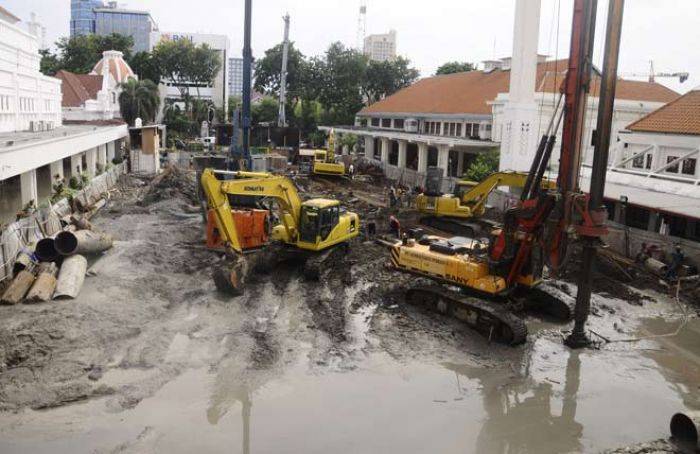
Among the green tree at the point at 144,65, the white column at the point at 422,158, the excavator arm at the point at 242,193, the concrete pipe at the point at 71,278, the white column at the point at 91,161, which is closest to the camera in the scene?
the concrete pipe at the point at 71,278

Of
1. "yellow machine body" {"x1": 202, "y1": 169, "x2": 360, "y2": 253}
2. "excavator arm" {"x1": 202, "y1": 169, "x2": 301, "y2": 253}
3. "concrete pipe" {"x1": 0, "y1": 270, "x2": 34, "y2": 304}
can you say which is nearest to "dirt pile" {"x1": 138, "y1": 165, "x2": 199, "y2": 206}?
"yellow machine body" {"x1": 202, "y1": 169, "x2": 360, "y2": 253}

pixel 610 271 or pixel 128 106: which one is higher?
pixel 128 106

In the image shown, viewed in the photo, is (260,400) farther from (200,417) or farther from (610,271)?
(610,271)

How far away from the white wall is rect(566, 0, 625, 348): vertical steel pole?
25.3m

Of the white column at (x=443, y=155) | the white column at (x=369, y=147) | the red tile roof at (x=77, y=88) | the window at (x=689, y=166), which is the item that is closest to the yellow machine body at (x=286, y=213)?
the window at (x=689, y=166)

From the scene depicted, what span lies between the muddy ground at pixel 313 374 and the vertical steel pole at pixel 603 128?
5.83ft

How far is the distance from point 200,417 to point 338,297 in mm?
6357

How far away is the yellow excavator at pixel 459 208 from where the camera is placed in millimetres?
21859

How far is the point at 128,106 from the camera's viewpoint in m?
51.9

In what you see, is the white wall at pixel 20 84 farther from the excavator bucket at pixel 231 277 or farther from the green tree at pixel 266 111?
the green tree at pixel 266 111

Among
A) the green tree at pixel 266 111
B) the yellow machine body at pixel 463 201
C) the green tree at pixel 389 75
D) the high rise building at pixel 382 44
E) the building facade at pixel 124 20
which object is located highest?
the building facade at pixel 124 20

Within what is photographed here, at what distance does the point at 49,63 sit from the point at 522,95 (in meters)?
63.9

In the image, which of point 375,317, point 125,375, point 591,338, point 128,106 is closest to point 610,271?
point 591,338

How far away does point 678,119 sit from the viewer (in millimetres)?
23312
